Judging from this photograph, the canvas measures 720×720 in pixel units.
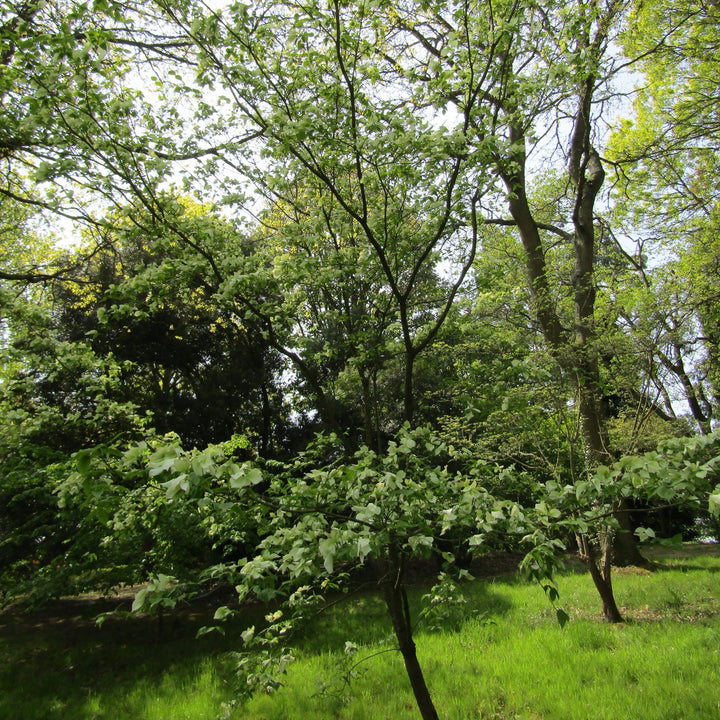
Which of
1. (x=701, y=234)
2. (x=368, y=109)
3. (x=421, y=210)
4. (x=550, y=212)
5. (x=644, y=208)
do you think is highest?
(x=550, y=212)

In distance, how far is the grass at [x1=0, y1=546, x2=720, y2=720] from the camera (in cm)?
356

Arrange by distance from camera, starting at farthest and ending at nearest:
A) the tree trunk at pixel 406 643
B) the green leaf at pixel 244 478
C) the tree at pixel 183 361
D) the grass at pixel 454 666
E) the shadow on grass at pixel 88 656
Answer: the tree at pixel 183 361, the shadow on grass at pixel 88 656, the grass at pixel 454 666, the tree trunk at pixel 406 643, the green leaf at pixel 244 478

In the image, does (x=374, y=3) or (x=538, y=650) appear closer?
(x=374, y=3)

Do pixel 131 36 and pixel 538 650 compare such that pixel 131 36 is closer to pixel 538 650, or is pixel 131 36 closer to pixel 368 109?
pixel 368 109

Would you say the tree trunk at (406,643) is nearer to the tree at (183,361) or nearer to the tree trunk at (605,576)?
the tree trunk at (605,576)

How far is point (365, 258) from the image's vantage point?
3223 millimetres

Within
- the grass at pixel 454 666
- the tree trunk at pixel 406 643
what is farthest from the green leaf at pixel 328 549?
the grass at pixel 454 666

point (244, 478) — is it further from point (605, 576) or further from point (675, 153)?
point (675, 153)

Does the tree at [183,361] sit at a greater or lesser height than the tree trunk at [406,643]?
greater

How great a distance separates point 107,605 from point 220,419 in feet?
13.5

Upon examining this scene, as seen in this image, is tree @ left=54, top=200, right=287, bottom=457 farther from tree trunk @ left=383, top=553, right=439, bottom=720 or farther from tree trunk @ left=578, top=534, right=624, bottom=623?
tree trunk @ left=383, top=553, right=439, bottom=720

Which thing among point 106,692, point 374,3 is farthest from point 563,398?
point 106,692

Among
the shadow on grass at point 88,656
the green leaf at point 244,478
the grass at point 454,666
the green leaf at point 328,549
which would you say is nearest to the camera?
the green leaf at point 244,478

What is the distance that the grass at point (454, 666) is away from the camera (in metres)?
3.56
